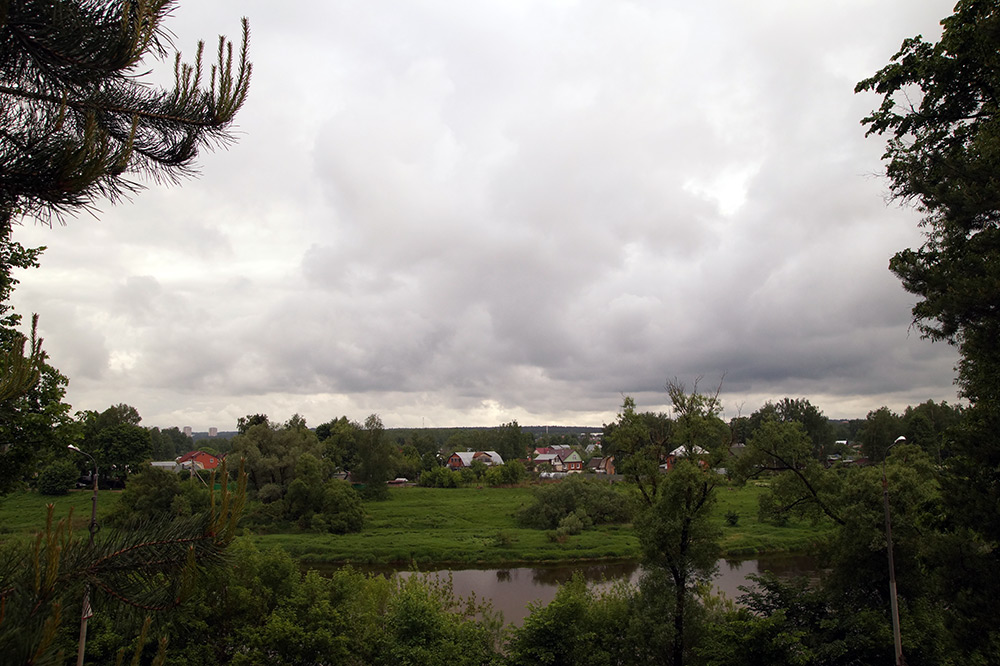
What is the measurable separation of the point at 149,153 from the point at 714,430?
1528cm

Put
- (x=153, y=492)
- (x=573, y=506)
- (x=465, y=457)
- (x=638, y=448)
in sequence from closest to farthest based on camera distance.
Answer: (x=638, y=448) < (x=153, y=492) < (x=573, y=506) < (x=465, y=457)

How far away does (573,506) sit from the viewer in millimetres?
42531

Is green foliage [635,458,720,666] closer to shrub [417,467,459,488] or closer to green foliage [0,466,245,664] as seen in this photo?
green foliage [0,466,245,664]

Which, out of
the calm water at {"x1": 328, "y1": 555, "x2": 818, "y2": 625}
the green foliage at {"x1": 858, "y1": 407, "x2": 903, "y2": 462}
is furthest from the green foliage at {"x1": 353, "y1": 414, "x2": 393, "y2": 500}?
the green foliage at {"x1": 858, "y1": 407, "x2": 903, "y2": 462}

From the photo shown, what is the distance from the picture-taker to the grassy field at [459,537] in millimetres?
33281

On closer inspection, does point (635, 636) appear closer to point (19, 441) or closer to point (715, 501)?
point (715, 501)

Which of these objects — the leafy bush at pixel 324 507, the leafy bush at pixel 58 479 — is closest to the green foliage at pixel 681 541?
the leafy bush at pixel 324 507

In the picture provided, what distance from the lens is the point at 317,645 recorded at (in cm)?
1357

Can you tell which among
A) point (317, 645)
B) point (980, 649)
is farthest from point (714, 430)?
point (317, 645)

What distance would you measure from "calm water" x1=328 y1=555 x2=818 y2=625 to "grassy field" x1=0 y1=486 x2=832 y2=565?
1259 mm

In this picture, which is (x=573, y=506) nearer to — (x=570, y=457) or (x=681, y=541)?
(x=681, y=541)

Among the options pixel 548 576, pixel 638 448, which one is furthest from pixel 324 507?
pixel 638 448

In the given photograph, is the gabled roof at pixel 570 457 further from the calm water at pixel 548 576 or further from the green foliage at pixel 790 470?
the green foliage at pixel 790 470

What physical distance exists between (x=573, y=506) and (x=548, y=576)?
12645 millimetres
